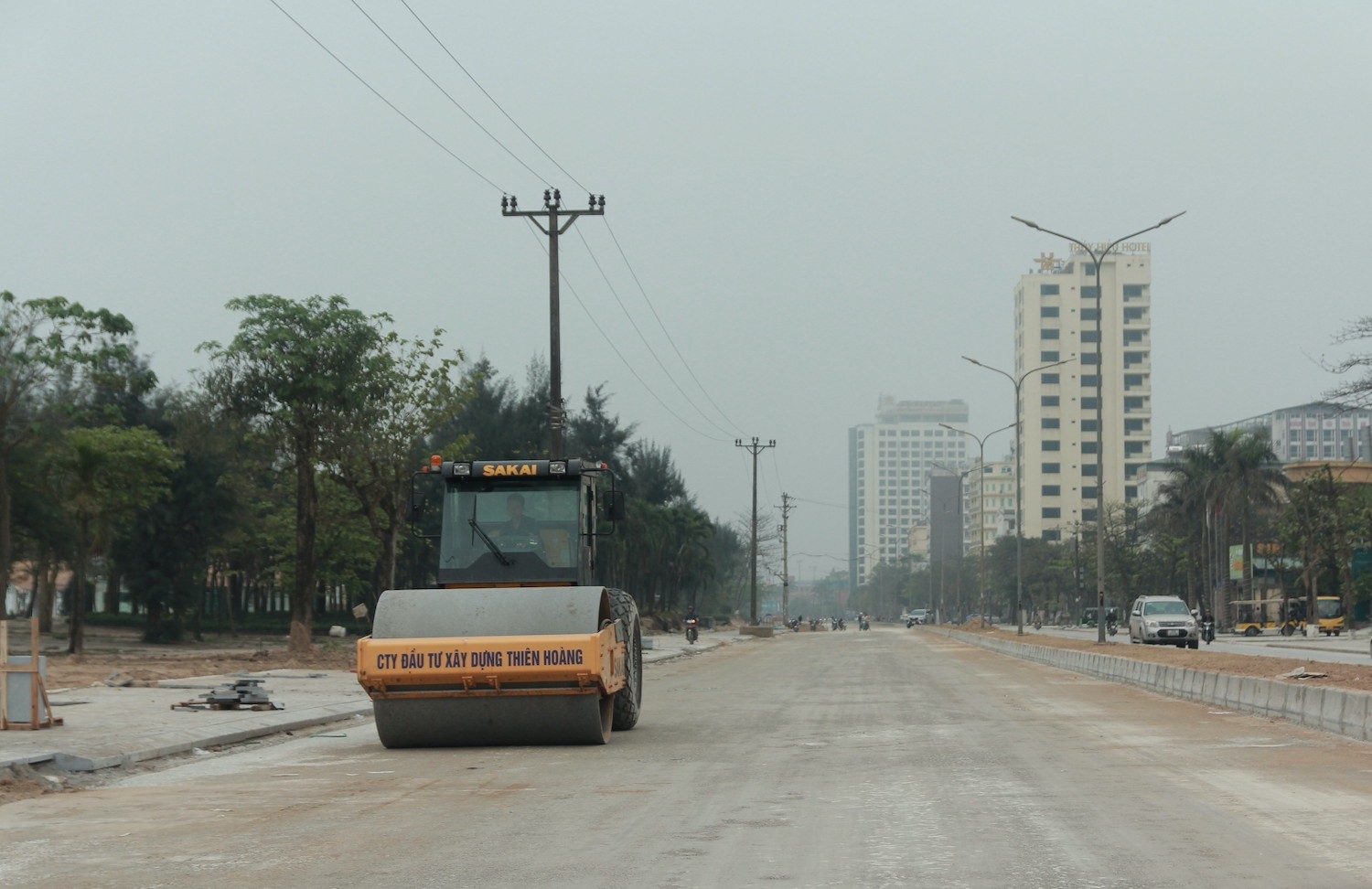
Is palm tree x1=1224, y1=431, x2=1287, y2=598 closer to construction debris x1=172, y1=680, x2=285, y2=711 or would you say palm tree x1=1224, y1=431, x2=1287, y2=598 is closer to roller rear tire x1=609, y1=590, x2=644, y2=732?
roller rear tire x1=609, y1=590, x2=644, y2=732

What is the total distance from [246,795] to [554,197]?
23271mm

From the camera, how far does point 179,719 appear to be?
19109 mm

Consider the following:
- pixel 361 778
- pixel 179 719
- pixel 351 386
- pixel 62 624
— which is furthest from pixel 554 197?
pixel 62 624

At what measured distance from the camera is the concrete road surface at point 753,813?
8328 mm

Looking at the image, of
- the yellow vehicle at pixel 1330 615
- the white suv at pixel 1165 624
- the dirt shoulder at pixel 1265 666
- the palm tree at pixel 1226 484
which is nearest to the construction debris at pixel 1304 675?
the dirt shoulder at pixel 1265 666

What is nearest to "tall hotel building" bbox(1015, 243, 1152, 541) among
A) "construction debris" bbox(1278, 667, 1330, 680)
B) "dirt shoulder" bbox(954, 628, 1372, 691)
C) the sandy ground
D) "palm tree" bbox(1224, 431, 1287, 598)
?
"palm tree" bbox(1224, 431, 1287, 598)

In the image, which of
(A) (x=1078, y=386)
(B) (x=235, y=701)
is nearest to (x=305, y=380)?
(B) (x=235, y=701)

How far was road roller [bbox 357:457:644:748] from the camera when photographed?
15195mm

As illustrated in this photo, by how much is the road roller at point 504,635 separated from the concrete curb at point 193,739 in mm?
2389

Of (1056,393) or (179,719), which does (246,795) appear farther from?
(1056,393)

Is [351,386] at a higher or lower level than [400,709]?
higher

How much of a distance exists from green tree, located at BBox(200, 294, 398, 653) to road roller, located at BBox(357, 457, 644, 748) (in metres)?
21.8

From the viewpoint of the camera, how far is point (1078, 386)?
179 meters

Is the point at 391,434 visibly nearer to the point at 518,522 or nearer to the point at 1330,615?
the point at 518,522
